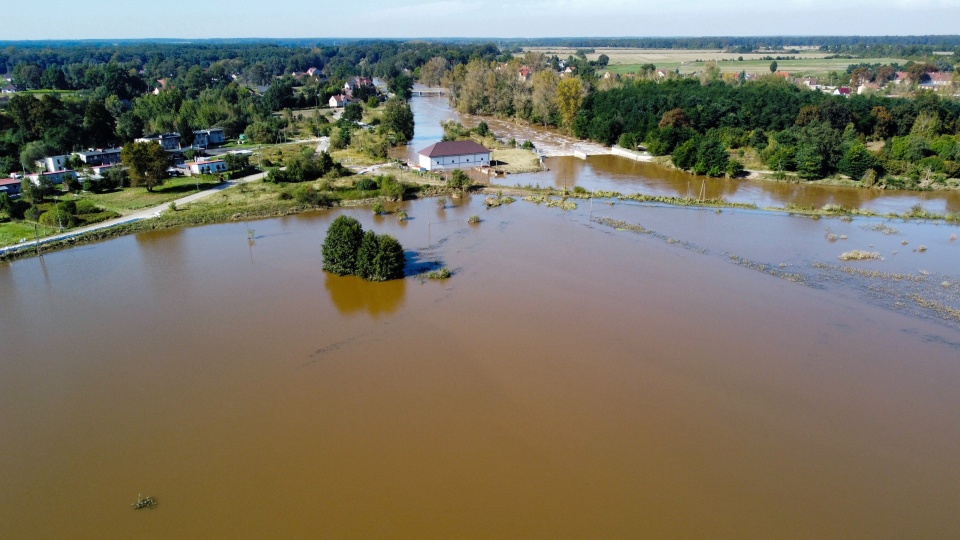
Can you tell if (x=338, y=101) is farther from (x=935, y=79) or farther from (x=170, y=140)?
(x=935, y=79)

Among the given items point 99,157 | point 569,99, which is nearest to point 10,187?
point 99,157

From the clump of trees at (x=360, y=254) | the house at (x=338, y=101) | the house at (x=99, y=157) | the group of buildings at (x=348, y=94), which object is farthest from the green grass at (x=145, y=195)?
the group of buildings at (x=348, y=94)

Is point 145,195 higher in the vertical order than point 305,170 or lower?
lower

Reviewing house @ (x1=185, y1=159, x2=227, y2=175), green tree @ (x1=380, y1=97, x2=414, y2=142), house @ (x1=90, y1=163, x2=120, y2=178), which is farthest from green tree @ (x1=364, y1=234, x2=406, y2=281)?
green tree @ (x1=380, y1=97, x2=414, y2=142)

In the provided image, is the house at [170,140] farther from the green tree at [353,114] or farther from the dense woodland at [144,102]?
the green tree at [353,114]

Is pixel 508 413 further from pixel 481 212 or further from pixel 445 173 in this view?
pixel 445 173

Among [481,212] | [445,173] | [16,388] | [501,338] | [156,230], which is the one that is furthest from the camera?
[445,173]

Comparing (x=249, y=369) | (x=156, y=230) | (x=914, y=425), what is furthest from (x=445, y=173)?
(x=914, y=425)
